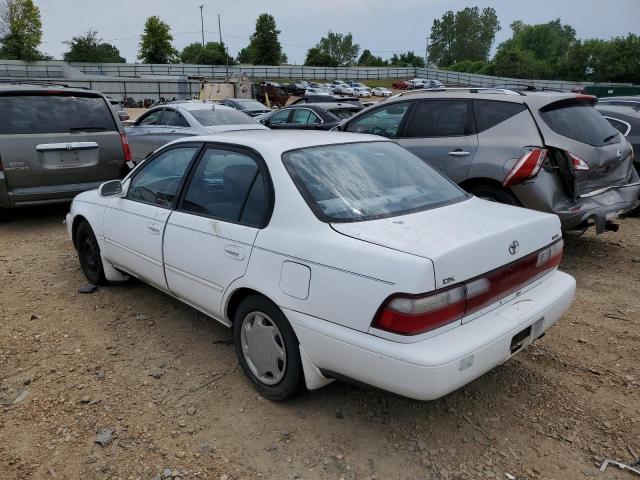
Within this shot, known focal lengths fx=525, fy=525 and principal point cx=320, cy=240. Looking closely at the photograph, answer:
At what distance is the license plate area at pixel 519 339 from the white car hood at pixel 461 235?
38 centimetres

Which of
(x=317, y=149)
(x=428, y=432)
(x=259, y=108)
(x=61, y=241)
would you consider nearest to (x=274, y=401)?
(x=428, y=432)

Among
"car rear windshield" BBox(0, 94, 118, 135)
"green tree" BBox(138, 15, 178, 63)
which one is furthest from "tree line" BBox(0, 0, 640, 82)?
"car rear windshield" BBox(0, 94, 118, 135)

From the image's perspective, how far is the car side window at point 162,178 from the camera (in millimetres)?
3764

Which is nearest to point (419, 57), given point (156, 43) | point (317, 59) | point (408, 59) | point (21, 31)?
point (408, 59)

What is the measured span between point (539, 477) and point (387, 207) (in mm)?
1572

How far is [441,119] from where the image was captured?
19.9 ft

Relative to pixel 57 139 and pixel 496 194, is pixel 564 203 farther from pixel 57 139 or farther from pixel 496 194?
pixel 57 139

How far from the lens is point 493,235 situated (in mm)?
2676

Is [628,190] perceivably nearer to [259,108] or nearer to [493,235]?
[493,235]

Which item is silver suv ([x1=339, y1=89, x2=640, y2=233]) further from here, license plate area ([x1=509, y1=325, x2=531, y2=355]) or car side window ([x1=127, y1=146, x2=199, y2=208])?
car side window ([x1=127, y1=146, x2=199, y2=208])

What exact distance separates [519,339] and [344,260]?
105 centimetres

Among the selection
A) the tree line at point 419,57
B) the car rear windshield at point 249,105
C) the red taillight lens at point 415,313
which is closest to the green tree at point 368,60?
the tree line at point 419,57

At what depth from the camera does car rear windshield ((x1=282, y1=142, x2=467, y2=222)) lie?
2.91 meters

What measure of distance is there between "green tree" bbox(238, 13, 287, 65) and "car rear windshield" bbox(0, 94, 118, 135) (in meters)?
84.2
